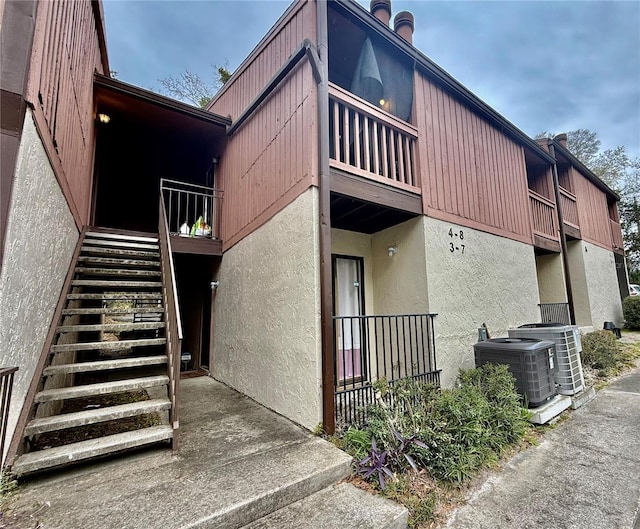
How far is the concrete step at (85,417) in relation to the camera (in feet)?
7.97

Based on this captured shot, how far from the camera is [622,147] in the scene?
68.4 feet

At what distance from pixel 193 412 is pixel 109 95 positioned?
5569 millimetres

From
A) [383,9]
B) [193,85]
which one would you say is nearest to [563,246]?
[383,9]

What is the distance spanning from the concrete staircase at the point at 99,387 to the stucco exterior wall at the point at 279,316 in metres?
1.21

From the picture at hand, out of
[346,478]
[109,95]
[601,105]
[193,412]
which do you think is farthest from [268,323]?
[601,105]

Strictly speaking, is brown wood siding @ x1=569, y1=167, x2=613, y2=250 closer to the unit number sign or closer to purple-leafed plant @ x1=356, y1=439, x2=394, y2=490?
the unit number sign

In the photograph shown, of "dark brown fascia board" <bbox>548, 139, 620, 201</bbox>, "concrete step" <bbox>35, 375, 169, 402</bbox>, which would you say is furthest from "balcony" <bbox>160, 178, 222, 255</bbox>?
"dark brown fascia board" <bbox>548, 139, 620, 201</bbox>

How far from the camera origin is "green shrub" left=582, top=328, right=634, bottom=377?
19.1 ft

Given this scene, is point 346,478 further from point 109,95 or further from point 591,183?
point 591,183

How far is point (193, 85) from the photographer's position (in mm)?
13305

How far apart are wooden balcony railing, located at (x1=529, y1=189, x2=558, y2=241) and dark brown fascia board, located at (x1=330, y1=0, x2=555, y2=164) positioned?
1189mm

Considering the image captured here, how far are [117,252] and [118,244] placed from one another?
0.89 feet

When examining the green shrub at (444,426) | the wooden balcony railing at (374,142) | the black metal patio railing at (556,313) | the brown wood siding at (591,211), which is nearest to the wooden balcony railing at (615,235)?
the brown wood siding at (591,211)

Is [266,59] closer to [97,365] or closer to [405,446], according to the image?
[97,365]
